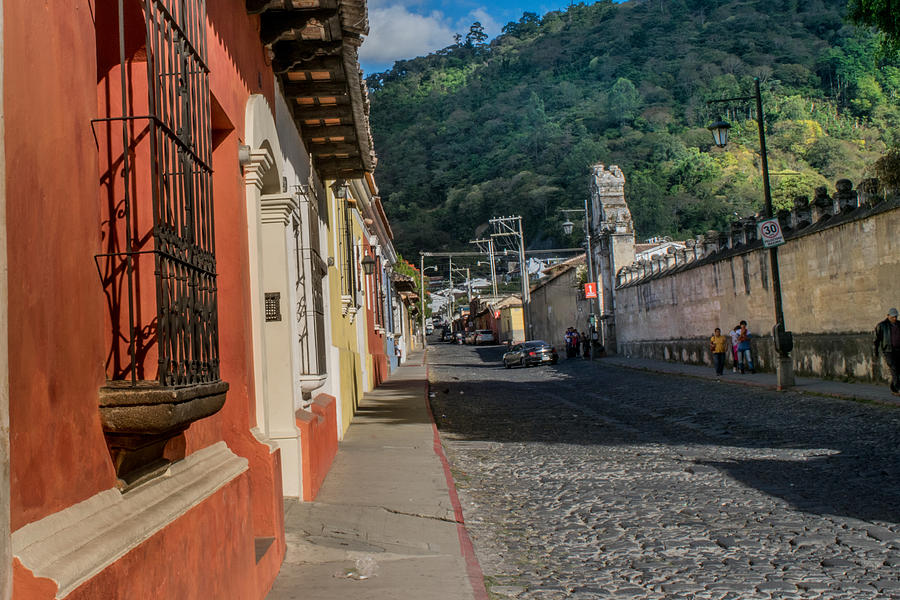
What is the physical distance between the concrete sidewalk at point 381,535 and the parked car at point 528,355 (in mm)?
25153

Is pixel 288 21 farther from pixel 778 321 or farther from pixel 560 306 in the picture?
pixel 560 306

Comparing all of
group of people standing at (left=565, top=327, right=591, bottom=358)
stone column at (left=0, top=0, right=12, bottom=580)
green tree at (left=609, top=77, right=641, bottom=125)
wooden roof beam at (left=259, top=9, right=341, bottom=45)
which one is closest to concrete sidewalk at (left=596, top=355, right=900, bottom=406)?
wooden roof beam at (left=259, top=9, right=341, bottom=45)

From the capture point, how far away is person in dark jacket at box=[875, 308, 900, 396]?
15039mm

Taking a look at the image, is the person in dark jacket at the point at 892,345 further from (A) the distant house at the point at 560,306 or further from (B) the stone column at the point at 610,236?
(A) the distant house at the point at 560,306

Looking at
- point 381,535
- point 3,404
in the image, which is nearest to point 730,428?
point 381,535

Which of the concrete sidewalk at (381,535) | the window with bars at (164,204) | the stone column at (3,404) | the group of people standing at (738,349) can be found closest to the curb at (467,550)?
the concrete sidewalk at (381,535)

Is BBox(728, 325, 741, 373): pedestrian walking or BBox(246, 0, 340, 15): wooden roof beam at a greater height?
BBox(246, 0, 340, 15): wooden roof beam

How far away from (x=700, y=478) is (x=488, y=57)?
437 ft

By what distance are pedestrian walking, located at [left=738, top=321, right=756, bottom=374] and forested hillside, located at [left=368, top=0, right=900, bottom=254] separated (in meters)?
40.1

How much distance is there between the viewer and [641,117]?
9525 centimetres

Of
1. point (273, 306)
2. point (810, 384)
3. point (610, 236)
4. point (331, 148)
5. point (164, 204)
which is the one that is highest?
point (610, 236)

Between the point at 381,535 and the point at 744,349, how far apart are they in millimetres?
19158

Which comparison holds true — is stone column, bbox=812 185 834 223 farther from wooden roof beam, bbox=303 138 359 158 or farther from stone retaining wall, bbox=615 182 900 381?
wooden roof beam, bbox=303 138 359 158

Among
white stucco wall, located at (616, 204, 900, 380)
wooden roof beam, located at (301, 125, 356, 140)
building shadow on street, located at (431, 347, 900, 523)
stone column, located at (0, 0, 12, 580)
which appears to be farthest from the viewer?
white stucco wall, located at (616, 204, 900, 380)
